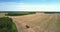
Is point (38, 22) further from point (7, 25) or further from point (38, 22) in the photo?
point (7, 25)

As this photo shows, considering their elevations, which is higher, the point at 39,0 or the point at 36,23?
the point at 39,0

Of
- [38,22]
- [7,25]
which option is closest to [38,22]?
[38,22]

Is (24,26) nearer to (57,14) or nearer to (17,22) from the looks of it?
(17,22)

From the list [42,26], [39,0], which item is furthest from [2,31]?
[39,0]
